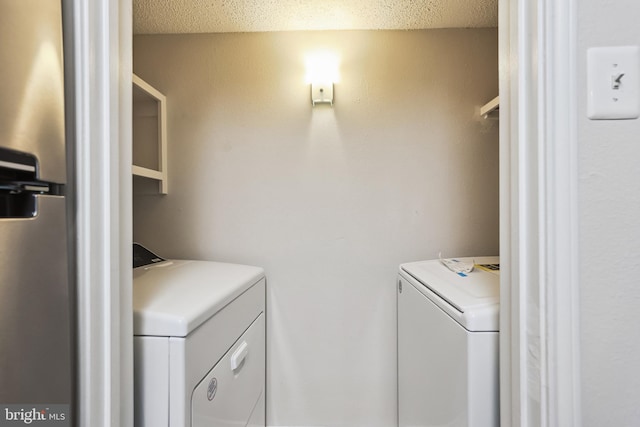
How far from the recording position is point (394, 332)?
5.38 ft

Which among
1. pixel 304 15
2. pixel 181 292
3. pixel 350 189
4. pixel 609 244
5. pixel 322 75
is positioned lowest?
pixel 181 292

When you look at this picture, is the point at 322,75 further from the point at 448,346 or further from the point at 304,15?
the point at 448,346

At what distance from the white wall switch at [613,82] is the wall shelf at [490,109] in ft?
3.23

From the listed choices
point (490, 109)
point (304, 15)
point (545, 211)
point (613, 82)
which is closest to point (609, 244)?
point (545, 211)

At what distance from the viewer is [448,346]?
34.2 inches

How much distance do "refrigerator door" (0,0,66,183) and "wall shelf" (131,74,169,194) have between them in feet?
3.80

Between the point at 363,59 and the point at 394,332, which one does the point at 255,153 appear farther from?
the point at 394,332

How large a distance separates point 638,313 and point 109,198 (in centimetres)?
89

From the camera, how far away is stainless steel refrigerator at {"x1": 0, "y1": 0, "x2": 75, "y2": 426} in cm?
47

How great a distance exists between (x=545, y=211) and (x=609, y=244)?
Answer: 0.11m

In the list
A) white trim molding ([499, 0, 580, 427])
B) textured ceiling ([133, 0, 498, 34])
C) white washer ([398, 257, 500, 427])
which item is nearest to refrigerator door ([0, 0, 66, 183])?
white trim molding ([499, 0, 580, 427])

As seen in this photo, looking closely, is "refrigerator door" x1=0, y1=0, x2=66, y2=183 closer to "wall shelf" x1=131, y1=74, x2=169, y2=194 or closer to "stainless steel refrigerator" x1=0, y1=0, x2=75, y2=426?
"stainless steel refrigerator" x1=0, y1=0, x2=75, y2=426

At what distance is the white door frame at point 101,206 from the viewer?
56cm

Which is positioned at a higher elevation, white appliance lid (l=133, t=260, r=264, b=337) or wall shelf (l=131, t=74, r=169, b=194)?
wall shelf (l=131, t=74, r=169, b=194)
